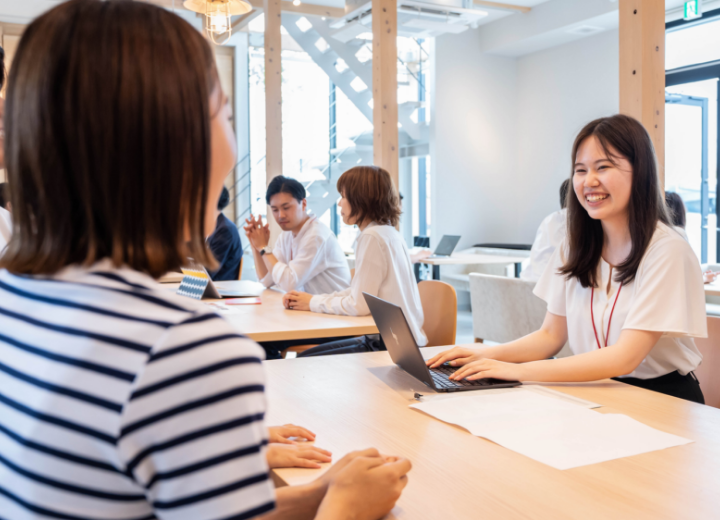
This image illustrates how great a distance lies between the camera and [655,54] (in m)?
2.40

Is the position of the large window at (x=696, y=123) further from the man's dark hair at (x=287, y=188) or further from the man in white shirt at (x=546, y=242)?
the man's dark hair at (x=287, y=188)

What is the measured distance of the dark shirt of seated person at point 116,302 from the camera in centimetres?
50

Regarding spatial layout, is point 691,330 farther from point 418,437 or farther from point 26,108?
point 26,108

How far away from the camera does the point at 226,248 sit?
4145 millimetres

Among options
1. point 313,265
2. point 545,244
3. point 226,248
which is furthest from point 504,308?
point 226,248

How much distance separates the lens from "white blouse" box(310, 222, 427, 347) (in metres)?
2.64

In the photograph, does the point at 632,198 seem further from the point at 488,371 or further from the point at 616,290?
the point at 488,371

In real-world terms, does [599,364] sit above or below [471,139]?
below

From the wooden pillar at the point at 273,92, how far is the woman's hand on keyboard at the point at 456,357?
10.6 feet

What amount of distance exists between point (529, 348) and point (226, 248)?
270cm

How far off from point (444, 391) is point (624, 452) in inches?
18.4

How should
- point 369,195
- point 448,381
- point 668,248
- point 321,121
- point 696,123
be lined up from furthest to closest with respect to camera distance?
Answer: point 321,121 → point 696,123 → point 369,195 → point 668,248 → point 448,381

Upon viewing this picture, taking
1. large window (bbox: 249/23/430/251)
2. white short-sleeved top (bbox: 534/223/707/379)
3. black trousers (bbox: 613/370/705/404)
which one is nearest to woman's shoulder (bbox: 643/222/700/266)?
white short-sleeved top (bbox: 534/223/707/379)

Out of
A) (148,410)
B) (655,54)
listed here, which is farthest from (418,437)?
(655,54)
